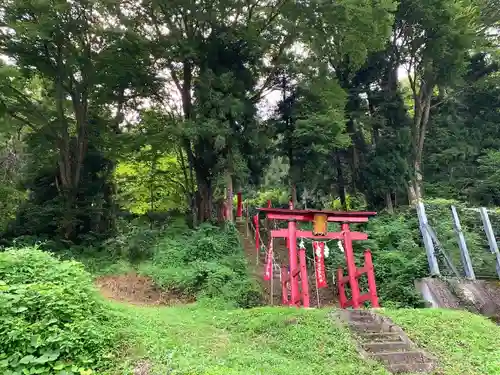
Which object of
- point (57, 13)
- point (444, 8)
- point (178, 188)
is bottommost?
point (178, 188)

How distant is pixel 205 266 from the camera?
1291cm

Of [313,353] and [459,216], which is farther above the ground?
[459,216]

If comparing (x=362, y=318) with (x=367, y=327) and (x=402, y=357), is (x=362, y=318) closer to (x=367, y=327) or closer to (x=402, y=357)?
(x=367, y=327)

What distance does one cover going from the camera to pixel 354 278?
1073 centimetres

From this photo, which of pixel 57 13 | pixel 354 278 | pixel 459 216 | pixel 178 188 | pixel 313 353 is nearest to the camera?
pixel 313 353

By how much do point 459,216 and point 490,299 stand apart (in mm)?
3118

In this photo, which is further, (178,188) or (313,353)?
(178,188)

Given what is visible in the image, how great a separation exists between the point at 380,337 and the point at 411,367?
3.65 feet

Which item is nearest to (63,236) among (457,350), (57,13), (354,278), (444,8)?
(57,13)

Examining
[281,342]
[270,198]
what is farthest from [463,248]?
[270,198]

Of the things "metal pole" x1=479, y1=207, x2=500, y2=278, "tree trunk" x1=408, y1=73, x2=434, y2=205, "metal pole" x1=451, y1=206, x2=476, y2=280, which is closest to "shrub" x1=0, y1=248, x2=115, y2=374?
"metal pole" x1=451, y1=206, x2=476, y2=280

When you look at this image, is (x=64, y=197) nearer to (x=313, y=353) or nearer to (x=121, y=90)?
(x=121, y=90)

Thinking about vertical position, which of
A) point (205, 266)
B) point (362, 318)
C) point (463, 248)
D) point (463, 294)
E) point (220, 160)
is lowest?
point (362, 318)

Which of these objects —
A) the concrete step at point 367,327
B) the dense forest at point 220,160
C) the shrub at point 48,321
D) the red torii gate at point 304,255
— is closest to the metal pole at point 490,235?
the dense forest at point 220,160
